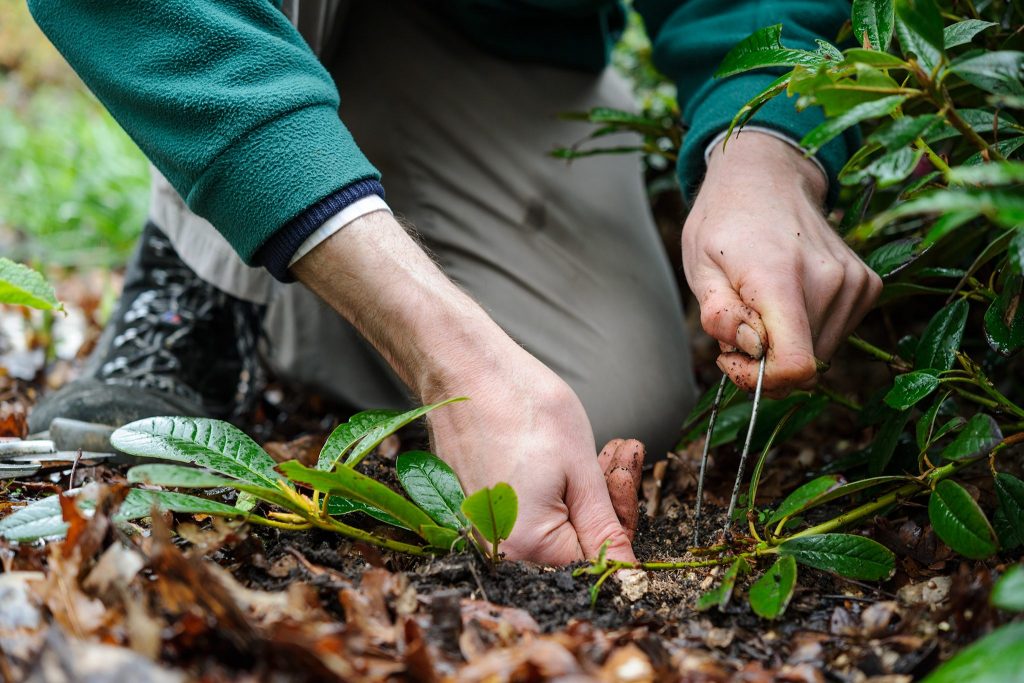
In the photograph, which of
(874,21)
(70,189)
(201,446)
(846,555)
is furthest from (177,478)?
(70,189)

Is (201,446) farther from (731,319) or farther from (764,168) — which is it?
(764,168)

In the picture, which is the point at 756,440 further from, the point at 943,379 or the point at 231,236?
the point at 231,236

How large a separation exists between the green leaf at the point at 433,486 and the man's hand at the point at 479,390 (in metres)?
0.06

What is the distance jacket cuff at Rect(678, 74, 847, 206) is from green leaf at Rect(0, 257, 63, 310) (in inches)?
44.1

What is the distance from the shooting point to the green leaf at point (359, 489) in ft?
3.08

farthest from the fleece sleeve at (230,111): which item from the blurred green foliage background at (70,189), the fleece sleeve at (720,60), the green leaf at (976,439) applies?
the blurred green foliage background at (70,189)

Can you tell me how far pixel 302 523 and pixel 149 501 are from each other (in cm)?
19

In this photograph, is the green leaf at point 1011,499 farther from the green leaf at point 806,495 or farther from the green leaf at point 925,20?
the green leaf at point 925,20

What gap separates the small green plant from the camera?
93cm

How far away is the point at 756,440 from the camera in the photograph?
Result: 4.69 feet

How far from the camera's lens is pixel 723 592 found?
0.96 meters

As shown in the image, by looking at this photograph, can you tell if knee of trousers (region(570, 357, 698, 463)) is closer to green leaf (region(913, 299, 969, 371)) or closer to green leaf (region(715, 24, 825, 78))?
green leaf (region(913, 299, 969, 371))

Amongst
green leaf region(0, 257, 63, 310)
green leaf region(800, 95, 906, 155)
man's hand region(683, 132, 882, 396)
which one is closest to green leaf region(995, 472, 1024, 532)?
man's hand region(683, 132, 882, 396)

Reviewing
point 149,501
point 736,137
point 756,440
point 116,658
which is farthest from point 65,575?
point 736,137
